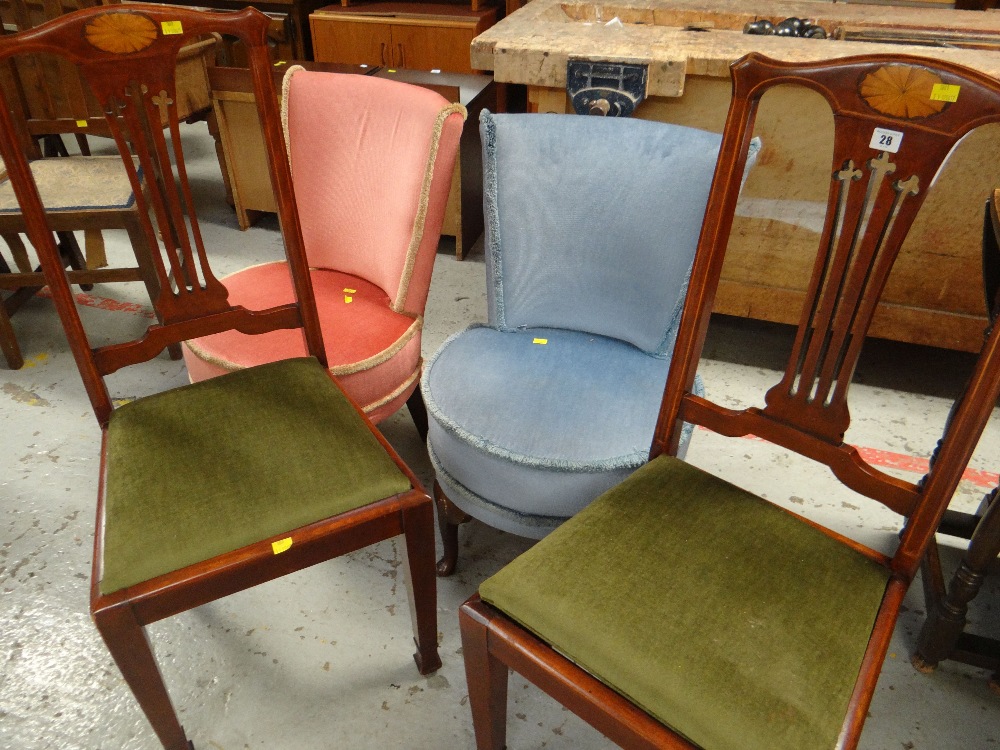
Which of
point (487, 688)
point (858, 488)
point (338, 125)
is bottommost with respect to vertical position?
point (487, 688)

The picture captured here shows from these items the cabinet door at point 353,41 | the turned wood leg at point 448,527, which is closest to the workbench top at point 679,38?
the turned wood leg at point 448,527

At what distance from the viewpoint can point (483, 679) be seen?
3.35 ft

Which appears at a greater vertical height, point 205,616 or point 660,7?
point 660,7

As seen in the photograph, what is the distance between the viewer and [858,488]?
1014 millimetres

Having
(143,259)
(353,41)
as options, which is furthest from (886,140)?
(353,41)

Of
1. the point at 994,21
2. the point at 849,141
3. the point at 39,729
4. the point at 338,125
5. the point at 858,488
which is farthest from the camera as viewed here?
the point at 994,21

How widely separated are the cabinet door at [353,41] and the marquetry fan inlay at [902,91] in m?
3.56

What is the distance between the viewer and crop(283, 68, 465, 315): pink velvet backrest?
1480 millimetres

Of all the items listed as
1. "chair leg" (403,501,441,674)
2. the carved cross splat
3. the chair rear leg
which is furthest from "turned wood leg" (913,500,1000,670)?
the chair rear leg

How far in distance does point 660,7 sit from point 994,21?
107cm

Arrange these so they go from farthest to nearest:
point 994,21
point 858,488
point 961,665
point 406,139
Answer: point 994,21
point 406,139
point 961,665
point 858,488

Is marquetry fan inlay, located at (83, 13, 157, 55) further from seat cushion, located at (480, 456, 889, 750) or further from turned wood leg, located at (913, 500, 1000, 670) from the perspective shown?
turned wood leg, located at (913, 500, 1000, 670)

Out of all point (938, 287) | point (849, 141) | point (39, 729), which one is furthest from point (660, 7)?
point (39, 729)

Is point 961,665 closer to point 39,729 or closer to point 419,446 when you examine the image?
point 419,446
